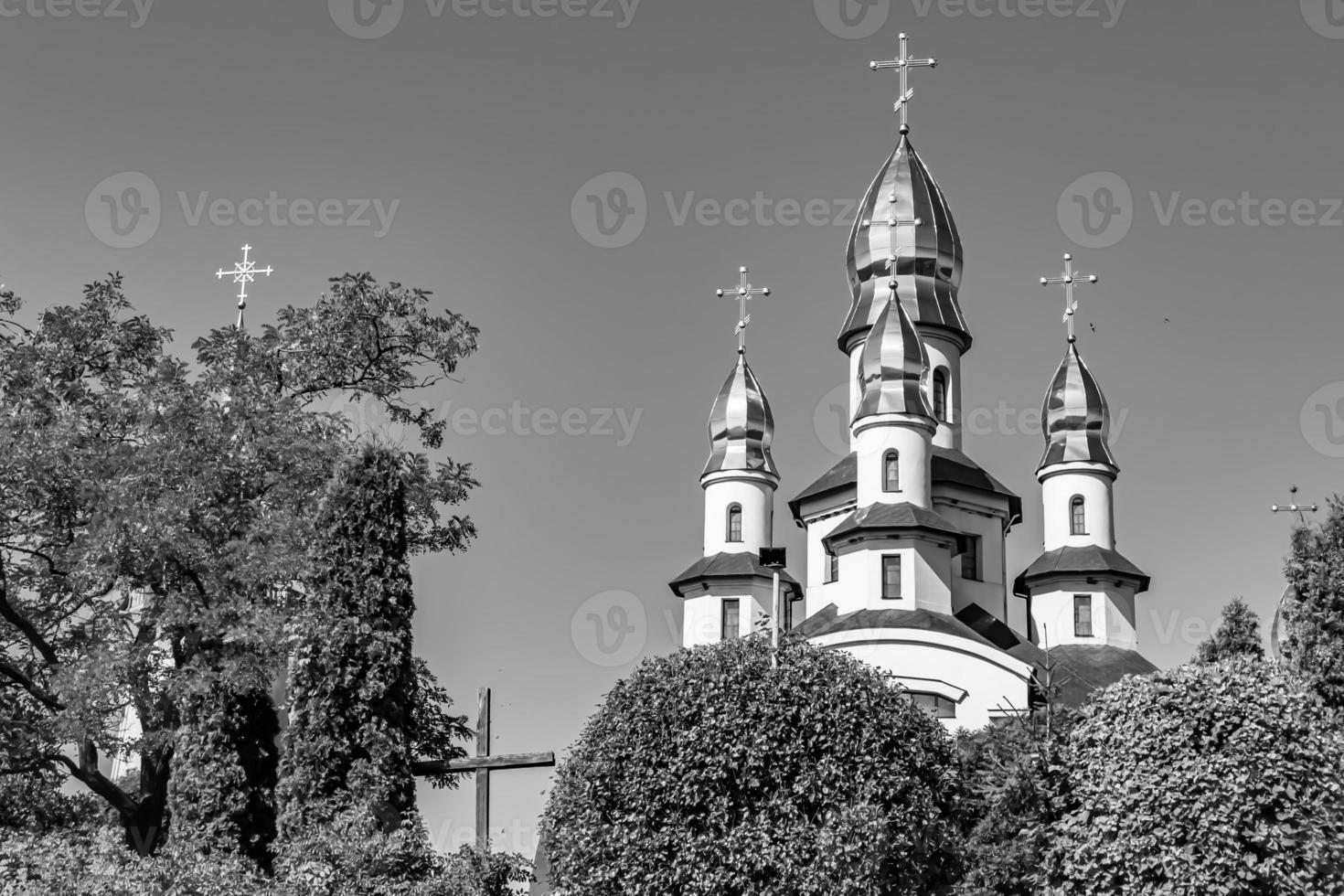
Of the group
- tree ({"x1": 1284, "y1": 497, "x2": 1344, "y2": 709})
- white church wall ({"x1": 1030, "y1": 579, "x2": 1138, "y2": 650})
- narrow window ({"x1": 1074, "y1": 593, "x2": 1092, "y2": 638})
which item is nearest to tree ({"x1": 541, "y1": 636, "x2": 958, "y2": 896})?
tree ({"x1": 1284, "y1": 497, "x2": 1344, "y2": 709})

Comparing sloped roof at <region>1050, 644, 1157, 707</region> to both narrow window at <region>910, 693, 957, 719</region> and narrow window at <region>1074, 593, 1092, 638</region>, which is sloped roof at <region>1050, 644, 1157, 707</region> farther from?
narrow window at <region>910, 693, 957, 719</region>

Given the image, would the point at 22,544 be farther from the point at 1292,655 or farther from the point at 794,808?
the point at 1292,655

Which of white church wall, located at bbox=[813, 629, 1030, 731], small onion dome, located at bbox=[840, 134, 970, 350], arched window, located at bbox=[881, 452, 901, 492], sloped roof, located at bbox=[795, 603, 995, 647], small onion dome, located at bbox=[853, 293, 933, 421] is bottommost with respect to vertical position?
white church wall, located at bbox=[813, 629, 1030, 731]

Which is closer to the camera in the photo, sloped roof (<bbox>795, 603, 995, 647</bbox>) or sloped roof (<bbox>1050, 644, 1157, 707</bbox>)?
sloped roof (<bbox>795, 603, 995, 647</bbox>)

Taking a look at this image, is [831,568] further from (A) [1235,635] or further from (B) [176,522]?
(B) [176,522]

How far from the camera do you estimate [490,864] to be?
18609 mm

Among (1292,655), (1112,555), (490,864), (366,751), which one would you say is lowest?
(490,864)

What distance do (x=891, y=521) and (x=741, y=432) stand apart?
9164 mm

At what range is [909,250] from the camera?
4800 cm

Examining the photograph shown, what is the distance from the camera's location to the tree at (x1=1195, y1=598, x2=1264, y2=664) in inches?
1314

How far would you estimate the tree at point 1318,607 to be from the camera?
23375 mm

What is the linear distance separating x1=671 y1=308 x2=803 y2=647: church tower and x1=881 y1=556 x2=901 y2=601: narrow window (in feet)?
15.6

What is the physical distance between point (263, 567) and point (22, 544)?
14.6 feet

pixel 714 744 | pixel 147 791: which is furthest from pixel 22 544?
pixel 714 744
